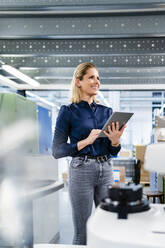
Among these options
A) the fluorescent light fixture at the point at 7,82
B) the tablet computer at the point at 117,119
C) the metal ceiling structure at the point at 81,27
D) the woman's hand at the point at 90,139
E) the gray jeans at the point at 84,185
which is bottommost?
the gray jeans at the point at 84,185

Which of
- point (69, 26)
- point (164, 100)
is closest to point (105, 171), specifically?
point (69, 26)

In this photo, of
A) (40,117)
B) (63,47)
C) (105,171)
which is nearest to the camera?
(105,171)

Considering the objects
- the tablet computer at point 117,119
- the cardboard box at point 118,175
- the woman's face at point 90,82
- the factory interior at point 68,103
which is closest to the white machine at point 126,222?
the factory interior at point 68,103

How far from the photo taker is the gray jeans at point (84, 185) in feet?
5.04

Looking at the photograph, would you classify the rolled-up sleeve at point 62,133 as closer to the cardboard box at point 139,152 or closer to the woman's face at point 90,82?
the woman's face at point 90,82

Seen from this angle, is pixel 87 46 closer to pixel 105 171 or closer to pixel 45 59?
pixel 45 59

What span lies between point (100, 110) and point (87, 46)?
4.08 ft

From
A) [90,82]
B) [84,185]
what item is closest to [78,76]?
[90,82]

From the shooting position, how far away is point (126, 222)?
0.61 meters

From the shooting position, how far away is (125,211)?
2.05 feet

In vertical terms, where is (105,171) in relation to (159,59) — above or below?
below

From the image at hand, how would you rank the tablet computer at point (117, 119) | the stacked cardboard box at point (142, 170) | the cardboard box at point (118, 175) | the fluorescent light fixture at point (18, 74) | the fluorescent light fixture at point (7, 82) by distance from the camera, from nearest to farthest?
the tablet computer at point (117, 119), the fluorescent light fixture at point (18, 74), the fluorescent light fixture at point (7, 82), the cardboard box at point (118, 175), the stacked cardboard box at point (142, 170)

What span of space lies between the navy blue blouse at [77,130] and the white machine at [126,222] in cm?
85

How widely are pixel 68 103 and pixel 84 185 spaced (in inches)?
23.6
